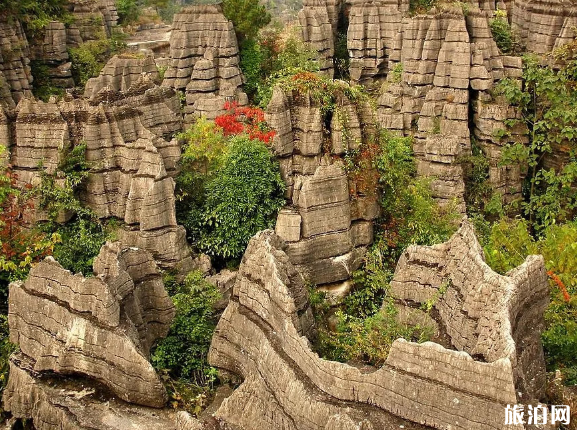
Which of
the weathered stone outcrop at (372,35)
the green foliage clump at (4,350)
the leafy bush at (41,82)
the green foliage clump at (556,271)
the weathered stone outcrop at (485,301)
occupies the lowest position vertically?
the green foliage clump at (4,350)

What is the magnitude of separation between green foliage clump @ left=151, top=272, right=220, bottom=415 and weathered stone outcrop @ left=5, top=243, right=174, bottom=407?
1.37 ft

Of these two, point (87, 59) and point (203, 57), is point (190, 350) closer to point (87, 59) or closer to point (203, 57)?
point (203, 57)

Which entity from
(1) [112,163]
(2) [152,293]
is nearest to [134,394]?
(2) [152,293]

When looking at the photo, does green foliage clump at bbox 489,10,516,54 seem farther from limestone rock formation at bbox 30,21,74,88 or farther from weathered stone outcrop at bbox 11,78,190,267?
limestone rock formation at bbox 30,21,74,88

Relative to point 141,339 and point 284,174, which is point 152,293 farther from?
point 284,174

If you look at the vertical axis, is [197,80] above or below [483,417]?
above

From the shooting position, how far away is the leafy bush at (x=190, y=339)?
13.3 m

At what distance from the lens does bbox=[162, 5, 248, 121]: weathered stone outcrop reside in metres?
27.2

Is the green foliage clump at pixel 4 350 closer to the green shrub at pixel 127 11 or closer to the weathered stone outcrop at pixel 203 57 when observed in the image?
the weathered stone outcrop at pixel 203 57

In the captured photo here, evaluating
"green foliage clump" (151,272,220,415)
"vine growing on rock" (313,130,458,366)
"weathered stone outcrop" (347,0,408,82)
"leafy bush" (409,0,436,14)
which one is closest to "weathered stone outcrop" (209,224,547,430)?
"green foliage clump" (151,272,220,415)

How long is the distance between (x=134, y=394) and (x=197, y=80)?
17735mm

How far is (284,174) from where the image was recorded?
17.4m

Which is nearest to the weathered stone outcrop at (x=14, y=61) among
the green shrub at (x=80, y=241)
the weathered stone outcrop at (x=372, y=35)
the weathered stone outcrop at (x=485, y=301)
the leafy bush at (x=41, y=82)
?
the leafy bush at (x=41, y=82)

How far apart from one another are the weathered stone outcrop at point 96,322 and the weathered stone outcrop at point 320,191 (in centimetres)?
406
